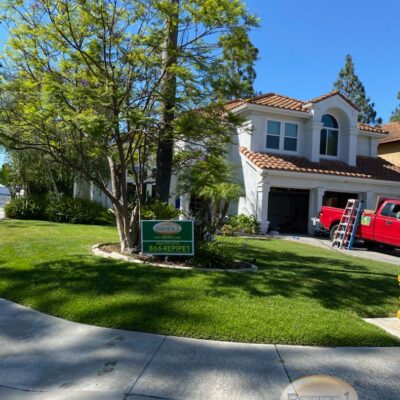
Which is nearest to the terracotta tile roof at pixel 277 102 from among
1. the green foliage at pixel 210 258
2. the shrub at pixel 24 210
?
the shrub at pixel 24 210

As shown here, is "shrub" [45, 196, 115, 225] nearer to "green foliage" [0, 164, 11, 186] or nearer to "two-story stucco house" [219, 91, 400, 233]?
"green foliage" [0, 164, 11, 186]

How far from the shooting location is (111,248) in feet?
32.6

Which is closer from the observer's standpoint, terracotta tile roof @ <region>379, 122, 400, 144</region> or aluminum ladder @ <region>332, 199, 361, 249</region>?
aluminum ladder @ <region>332, 199, 361, 249</region>

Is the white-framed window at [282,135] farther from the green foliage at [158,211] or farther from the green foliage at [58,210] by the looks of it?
the green foliage at [158,211]

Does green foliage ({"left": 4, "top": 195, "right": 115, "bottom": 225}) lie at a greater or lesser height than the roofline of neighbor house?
lesser

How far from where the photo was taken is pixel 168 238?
834cm

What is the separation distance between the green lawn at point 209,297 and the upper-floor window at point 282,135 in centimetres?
1138

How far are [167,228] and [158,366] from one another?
4367mm

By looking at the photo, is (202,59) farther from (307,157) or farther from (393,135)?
(393,135)

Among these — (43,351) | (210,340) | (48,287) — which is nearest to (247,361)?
(210,340)

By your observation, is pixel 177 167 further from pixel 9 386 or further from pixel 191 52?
pixel 9 386

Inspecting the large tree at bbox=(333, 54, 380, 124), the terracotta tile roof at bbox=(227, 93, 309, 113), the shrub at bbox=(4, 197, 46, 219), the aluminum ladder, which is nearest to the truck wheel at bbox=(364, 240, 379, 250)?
the aluminum ladder

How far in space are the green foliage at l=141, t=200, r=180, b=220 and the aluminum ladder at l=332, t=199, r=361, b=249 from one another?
774 centimetres

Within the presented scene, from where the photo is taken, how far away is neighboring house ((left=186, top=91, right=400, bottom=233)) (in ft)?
61.5
